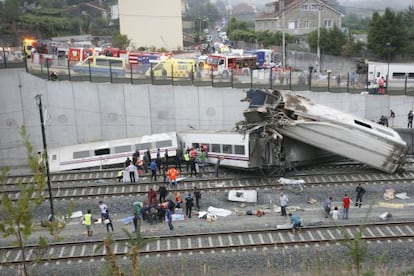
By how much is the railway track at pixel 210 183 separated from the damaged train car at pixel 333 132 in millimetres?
847

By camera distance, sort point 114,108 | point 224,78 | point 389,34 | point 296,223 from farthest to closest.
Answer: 1. point 389,34
2. point 224,78
3. point 114,108
4. point 296,223

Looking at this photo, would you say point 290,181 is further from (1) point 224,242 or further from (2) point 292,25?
(2) point 292,25

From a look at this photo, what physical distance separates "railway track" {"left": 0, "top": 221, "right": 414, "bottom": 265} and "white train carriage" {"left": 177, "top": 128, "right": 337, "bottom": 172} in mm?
6830

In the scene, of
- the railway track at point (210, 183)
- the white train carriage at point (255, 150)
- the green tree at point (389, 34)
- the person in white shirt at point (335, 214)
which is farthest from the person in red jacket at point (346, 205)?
the green tree at point (389, 34)

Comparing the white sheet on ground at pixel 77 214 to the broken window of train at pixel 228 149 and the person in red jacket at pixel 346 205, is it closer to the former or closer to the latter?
the broken window of train at pixel 228 149

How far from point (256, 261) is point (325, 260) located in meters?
2.27

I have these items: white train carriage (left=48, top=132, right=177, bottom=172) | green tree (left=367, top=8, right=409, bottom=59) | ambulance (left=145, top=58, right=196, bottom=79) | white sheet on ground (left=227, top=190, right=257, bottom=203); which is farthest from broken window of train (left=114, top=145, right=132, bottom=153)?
green tree (left=367, top=8, right=409, bottom=59)

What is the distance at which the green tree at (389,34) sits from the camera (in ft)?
165

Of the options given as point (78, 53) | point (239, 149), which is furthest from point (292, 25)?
point (239, 149)

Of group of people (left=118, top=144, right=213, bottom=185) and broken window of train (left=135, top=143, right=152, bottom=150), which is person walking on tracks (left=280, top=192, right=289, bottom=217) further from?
broken window of train (left=135, top=143, right=152, bottom=150)

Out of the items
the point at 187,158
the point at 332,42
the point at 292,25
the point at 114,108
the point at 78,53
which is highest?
the point at 292,25

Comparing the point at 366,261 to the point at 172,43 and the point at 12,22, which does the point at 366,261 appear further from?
the point at 12,22

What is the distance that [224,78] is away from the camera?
3231 centimetres

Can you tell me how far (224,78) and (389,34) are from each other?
26376 millimetres
